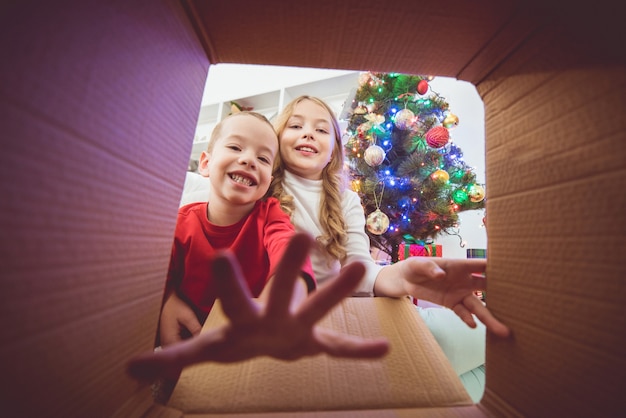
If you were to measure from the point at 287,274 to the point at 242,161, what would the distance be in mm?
499

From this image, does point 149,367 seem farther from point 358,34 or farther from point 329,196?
point 329,196

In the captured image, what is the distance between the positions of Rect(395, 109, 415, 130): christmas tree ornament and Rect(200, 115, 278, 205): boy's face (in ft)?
4.16

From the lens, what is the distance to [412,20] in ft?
1.16

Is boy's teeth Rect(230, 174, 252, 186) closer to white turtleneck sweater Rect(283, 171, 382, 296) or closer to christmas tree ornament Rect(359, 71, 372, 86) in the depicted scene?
white turtleneck sweater Rect(283, 171, 382, 296)

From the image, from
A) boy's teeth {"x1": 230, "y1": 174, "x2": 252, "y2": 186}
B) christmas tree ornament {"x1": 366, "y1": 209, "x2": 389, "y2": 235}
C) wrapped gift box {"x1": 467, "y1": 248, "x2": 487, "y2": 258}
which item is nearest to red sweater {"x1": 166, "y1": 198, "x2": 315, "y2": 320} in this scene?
boy's teeth {"x1": 230, "y1": 174, "x2": 252, "y2": 186}

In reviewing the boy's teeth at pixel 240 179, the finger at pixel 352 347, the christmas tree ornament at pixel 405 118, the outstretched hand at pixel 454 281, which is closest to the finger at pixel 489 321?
the outstretched hand at pixel 454 281

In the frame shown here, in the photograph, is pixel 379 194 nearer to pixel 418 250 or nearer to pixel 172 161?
pixel 418 250

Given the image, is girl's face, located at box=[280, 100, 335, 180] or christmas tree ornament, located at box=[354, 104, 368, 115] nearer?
girl's face, located at box=[280, 100, 335, 180]

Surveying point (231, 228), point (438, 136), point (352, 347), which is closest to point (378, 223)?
point (438, 136)

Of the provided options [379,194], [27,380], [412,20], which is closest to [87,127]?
[27,380]

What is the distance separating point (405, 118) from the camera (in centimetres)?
176

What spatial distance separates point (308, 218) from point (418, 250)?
4.21ft

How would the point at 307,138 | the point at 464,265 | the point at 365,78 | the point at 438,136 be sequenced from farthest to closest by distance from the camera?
the point at 365,78 → the point at 438,136 → the point at 307,138 → the point at 464,265

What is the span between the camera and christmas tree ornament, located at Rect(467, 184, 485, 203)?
1751 millimetres
